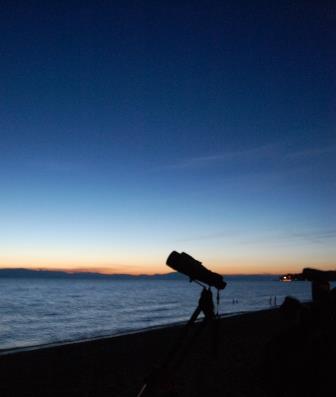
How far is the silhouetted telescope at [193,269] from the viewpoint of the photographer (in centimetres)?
417

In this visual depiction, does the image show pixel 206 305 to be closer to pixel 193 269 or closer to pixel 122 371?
pixel 193 269

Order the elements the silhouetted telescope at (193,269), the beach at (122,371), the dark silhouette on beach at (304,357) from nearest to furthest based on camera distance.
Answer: the dark silhouette on beach at (304,357) → the silhouetted telescope at (193,269) → the beach at (122,371)

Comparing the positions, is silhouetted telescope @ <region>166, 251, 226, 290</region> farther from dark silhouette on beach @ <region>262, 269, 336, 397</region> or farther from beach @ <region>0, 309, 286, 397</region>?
beach @ <region>0, 309, 286, 397</region>

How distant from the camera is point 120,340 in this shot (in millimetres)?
22625

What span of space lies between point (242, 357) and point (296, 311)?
13.8 m

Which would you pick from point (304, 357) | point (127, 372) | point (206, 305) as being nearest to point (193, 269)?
point (206, 305)

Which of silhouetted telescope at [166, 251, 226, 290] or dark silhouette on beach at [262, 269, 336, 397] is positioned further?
silhouetted telescope at [166, 251, 226, 290]

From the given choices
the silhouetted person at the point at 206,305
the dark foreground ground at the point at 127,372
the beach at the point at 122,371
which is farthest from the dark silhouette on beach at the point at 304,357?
the beach at the point at 122,371

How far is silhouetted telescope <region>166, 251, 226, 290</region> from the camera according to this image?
4172mm

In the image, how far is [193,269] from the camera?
4172mm

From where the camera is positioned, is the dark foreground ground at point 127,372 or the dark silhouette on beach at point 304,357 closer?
the dark silhouette on beach at point 304,357

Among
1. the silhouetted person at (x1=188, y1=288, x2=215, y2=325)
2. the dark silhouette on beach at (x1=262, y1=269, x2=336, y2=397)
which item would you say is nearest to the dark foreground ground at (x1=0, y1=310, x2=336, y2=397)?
the silhouetted person at (x1=188, y1=288, x2=215, y2=325)

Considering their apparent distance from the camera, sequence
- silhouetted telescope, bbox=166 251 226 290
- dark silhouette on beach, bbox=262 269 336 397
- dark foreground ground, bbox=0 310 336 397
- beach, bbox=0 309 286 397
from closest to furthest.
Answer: dark silhouette on beach, bbox=262 269 336 397 < silhouetted telescope, bbox=166 251 226 290 < dark foreground ground, bbox=0 310 336 397 < beach, bbox=0 309 286 397

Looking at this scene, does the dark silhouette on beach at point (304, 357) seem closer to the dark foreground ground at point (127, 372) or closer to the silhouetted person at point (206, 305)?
the dark foreground ground at point (127, 372)
